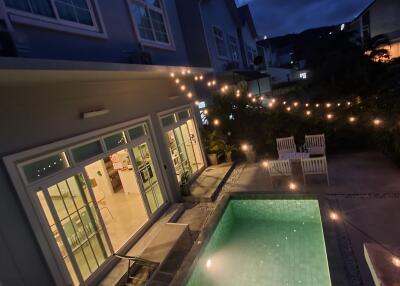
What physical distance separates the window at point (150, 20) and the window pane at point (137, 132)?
2.58 metres

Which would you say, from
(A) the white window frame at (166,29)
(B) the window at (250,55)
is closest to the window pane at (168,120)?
(A) the white window frame at (166,29)

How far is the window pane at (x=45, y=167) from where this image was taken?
158 inches

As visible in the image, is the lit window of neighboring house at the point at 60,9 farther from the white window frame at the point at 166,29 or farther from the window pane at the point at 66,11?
the white window frame at the point at 166,29

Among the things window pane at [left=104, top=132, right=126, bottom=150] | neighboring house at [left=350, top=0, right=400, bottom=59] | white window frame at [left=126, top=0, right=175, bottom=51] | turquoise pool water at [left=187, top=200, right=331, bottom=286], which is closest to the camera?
turquoise pool water at [left=187, top=200, right=331, bottom=286]

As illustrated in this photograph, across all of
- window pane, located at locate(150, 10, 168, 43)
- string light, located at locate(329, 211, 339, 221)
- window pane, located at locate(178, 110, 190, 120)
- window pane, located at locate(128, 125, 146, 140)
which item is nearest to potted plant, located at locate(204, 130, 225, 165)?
window pane, located at locate(178, 110, 190, 120)

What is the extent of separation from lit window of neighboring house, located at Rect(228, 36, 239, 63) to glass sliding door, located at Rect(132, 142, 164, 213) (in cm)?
1098

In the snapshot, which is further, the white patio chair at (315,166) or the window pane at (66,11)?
the white patio chair at (315,166)

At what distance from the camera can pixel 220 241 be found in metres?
5.73

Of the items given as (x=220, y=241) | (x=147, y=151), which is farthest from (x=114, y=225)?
(x=220, y=241)

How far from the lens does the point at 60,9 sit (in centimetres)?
478

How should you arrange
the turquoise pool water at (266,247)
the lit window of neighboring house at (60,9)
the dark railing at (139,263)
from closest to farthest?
the lit window of neighboring house at (60,9) → the turquoise pool water at (266,247) → the dark railing at (139,263)

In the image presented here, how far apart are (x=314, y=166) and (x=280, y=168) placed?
0.90 m

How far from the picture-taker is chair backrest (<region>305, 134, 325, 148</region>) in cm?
829

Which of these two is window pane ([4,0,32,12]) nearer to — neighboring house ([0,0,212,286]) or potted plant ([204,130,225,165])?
neighboring house ([0,0,212,286])
